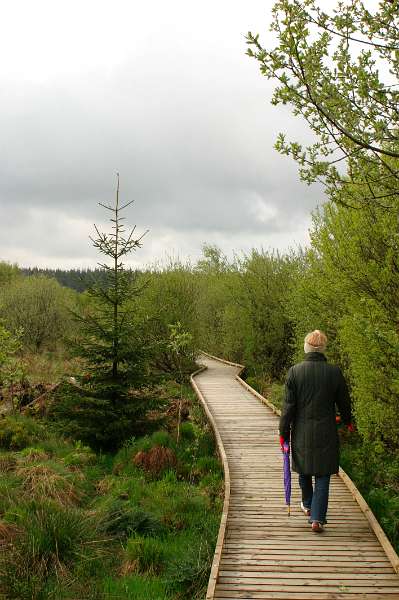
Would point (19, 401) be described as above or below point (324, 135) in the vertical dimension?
below

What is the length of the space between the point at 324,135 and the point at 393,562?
4.25m

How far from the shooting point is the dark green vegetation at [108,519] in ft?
18.8

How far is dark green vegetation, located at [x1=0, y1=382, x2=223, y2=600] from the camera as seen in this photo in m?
5.72

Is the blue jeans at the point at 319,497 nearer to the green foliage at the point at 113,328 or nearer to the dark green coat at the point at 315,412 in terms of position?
the dark green coat at the point at 315,412

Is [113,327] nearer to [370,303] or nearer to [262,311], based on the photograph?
[370,303]

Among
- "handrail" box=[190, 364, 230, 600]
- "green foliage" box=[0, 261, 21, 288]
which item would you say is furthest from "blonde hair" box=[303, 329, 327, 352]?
"green foliage" box=[0, 261, 21, 288]

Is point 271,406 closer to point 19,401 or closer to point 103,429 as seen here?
point 103,429

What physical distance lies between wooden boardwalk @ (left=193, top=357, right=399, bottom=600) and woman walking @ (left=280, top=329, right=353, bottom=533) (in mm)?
428

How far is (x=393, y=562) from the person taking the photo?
5.18 metres

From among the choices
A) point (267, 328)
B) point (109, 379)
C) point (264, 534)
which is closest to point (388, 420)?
point (264, 534)

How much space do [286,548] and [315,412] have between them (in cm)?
147

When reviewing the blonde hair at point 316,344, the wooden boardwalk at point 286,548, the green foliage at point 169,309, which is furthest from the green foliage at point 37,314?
the blonde hair at point 316,344

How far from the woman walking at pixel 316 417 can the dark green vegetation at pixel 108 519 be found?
5.04ft

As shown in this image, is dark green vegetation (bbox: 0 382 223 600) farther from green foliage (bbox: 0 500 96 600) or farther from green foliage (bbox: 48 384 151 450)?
green foliage (bbox: 48 384 151 450)
